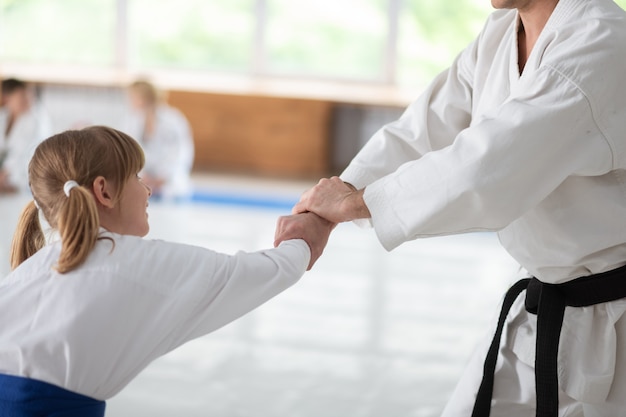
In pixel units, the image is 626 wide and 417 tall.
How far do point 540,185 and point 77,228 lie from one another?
2.82ft

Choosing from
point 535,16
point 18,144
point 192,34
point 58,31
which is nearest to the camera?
point 535,16

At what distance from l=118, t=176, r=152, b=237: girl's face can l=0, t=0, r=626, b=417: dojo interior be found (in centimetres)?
146

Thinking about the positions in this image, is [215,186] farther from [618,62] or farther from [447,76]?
[618,62]

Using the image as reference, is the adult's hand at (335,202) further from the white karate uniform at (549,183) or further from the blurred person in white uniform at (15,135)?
the blurred person in white uniform at (15,135)

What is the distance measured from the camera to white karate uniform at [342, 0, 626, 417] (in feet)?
5.85

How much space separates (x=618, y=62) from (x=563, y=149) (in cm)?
20

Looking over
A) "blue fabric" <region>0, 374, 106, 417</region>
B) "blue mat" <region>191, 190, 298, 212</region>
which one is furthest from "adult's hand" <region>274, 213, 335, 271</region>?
"blue mat" <region>191, 190, 298, 212</region>

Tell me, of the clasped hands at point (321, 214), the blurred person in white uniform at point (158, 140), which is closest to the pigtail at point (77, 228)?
the clasped hands at point (321, 214)

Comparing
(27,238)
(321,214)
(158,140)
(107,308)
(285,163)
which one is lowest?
(107,308)

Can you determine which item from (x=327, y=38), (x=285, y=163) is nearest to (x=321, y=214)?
(x=285, y=163)

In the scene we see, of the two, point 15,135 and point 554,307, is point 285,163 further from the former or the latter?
point 554,307

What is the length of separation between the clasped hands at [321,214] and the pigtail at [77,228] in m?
0.56

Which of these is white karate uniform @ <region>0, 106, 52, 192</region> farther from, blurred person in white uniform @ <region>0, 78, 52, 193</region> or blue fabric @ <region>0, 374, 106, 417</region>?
blue fabric @ <region>0, 374, 106, 417</region>

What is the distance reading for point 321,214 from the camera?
221cm
